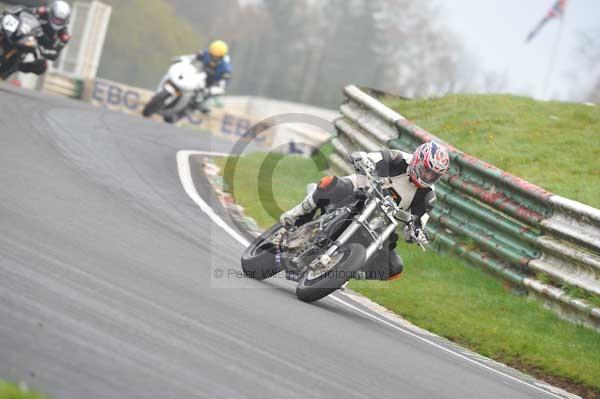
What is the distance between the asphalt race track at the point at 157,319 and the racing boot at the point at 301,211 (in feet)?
1.94

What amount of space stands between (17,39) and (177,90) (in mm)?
5413

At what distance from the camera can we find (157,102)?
23203 millimetres

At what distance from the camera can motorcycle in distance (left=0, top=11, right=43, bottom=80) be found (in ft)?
58.7

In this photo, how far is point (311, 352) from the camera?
5.95 meters

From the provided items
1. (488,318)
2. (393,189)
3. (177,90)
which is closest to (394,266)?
(393,189)

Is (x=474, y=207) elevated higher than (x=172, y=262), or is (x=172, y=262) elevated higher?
(x=474, y=207)

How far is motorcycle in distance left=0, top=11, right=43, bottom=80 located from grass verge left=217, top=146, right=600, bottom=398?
848 centimetres

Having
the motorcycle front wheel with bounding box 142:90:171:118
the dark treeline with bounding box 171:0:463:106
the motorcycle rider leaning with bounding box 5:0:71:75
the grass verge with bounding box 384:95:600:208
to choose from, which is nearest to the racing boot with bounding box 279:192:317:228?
the grass verge with bounding box 384:95:600:208

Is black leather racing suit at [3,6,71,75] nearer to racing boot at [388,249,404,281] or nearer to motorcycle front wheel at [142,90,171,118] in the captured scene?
motorcycle front wheel at [142,90,171,118]

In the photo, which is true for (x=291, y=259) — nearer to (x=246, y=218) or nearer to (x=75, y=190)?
(x=75, y=190)

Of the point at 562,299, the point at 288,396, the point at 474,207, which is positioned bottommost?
the point at 288,396

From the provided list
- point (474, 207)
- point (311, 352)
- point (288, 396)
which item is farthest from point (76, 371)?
point (474, 207)

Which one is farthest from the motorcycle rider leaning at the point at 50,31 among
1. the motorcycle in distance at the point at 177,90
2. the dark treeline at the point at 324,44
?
the dark treeline at the point at 324,44

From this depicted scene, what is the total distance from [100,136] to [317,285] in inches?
318
